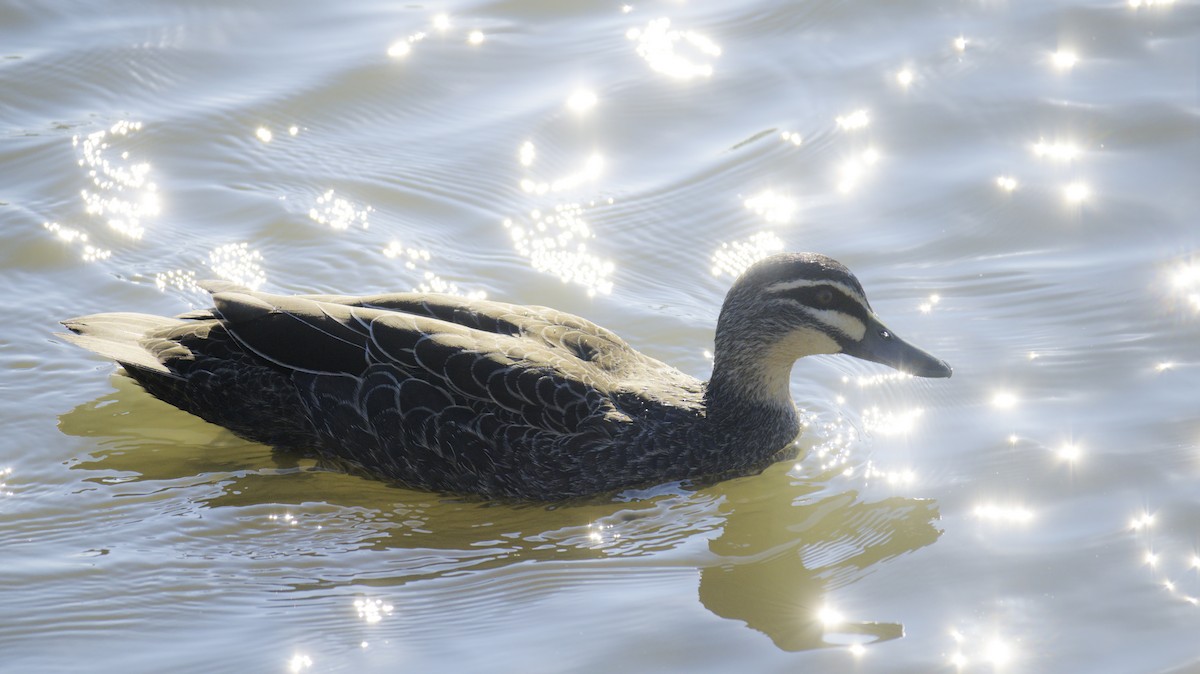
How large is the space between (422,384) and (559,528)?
128cm

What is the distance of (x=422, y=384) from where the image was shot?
920 centimetres

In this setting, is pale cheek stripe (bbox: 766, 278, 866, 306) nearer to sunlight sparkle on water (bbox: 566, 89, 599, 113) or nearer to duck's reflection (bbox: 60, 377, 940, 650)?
duck's reflection (bbox: 60, 377, 940, 650)

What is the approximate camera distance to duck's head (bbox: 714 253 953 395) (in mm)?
9312

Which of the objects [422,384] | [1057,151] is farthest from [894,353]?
[1057,151]

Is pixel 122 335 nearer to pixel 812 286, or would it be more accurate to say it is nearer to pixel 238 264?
pixel 238 264

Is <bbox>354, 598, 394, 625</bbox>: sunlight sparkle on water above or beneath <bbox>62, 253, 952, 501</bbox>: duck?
beneath

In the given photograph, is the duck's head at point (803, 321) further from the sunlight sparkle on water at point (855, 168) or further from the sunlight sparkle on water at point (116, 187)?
the sunlight sparkle on water at point (116, 187)

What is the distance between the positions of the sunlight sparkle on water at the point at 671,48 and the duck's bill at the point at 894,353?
537 cm

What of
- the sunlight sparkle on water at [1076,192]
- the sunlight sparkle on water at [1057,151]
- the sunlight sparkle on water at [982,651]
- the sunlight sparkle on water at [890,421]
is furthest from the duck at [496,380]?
the sunlight sparkle on water at [1057,151]

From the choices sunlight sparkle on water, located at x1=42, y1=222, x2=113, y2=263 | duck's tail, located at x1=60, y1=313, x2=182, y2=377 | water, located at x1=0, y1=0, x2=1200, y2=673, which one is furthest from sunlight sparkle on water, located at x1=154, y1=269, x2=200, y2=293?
duck's tail, located at x1=60, y1=313, x2=182, y2=377

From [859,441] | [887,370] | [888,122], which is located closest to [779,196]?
[888,122]

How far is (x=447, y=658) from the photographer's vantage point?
7660mm

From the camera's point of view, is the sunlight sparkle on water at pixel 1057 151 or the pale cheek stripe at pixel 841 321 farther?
the sunlight sparkle on water at pixel 1057 151

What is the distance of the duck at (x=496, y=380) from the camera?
9156 mm
